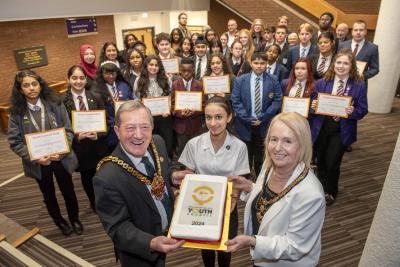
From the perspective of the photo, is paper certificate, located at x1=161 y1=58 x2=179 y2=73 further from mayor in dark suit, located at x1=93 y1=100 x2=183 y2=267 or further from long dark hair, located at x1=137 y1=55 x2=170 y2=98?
mayor in dark suit, located at x1=93 y1=100 x2=183 y2=267

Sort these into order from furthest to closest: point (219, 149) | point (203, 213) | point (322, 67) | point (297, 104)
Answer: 1. point (322, 67)
2. point (297, 104)
3. point (219, 149)
4. point (203, 213)

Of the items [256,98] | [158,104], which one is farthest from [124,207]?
[256,98]

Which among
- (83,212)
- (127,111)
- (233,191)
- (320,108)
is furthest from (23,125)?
(320,108)

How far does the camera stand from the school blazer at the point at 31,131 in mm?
3072

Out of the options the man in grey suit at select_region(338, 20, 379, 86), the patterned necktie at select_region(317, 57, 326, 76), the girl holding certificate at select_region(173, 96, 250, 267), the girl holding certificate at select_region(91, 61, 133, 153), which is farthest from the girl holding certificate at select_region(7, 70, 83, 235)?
the man in grey suit at select_region(338, 20, 379, 86)

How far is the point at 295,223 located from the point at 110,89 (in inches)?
118

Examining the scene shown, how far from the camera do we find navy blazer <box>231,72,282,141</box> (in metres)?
3.96

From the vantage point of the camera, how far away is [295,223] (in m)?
1.66

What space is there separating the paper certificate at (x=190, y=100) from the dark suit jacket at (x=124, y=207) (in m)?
2.41

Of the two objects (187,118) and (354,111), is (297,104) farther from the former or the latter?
(187,118)

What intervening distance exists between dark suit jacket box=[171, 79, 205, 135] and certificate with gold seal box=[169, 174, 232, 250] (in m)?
2.26

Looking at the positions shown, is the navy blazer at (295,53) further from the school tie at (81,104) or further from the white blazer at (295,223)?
the white blazer at (295,223)

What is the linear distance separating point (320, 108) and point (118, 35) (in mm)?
8812

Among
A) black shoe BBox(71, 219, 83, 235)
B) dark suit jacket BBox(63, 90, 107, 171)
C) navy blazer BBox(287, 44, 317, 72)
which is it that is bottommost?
black shoe BBox(71, 219, 83, 235)
